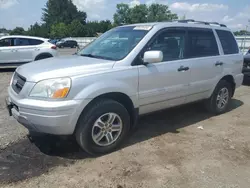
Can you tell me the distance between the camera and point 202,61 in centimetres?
493

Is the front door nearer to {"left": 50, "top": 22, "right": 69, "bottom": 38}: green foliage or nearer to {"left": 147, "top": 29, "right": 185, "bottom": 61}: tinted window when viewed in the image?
{"left": 147, "top": 29, "right": 185, "bottom": 61}: tinted window

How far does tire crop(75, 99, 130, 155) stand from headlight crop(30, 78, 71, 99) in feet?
1.40

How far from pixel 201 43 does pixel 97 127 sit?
2.65m

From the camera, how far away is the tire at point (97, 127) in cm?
351

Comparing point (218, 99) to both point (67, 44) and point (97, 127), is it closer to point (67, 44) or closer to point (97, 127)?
point (97, 127)

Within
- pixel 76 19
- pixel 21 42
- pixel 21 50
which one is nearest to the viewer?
pixel 21 50

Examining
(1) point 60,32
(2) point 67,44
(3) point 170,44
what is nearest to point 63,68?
(3) point 170,44

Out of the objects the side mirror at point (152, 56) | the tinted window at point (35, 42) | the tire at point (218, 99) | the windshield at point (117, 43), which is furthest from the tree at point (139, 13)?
the side mirror at point (152, 56)

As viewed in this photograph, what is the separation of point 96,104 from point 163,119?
213 cm

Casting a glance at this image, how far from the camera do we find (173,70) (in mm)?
4387

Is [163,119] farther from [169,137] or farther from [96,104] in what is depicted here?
[96,104]

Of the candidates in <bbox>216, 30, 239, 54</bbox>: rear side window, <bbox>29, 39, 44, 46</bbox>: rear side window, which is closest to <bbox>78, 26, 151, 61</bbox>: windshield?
<bbox>216, 30, 239, 54</bbox>: rear side window

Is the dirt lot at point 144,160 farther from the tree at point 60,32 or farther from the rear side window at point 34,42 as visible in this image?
the tree at point 60,32

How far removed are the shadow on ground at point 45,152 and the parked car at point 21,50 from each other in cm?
870
